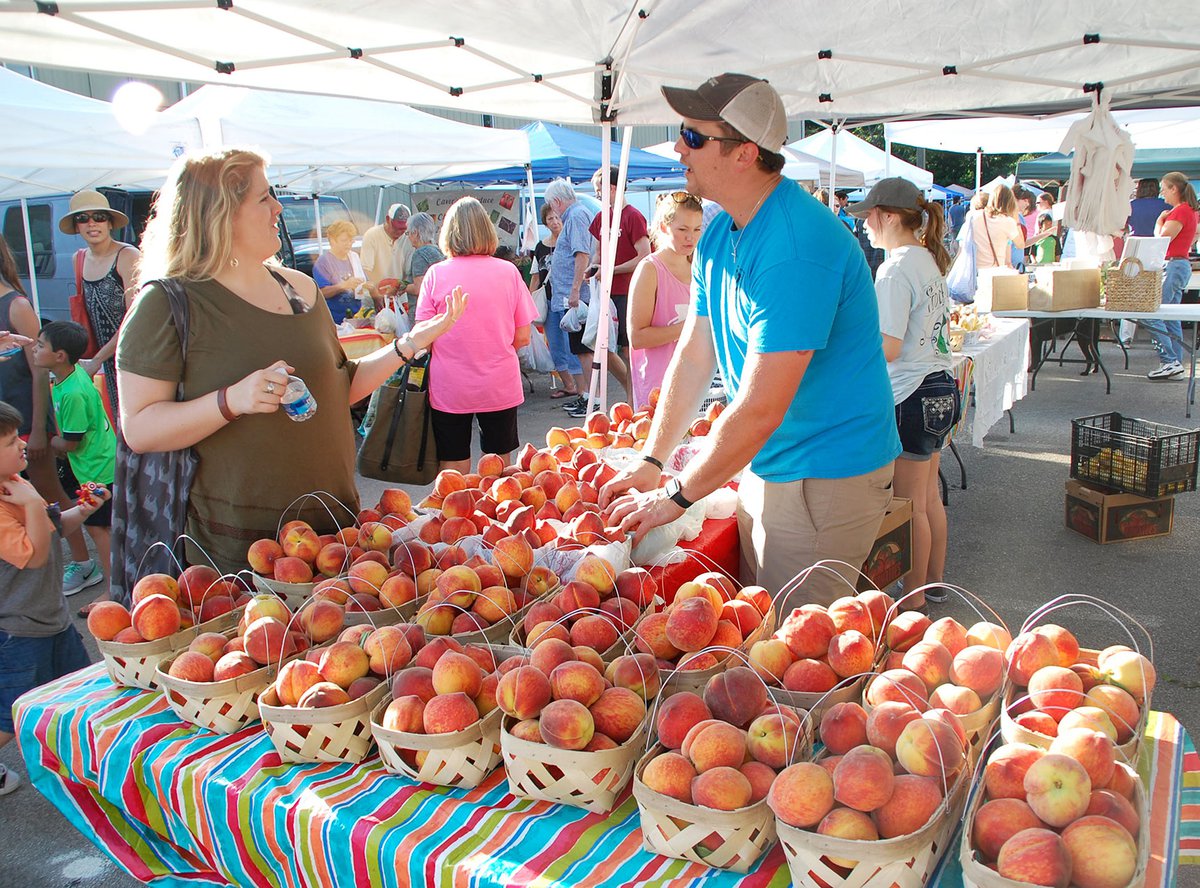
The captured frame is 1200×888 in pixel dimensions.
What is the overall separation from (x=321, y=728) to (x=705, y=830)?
2.38 feet

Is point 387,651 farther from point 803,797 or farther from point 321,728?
point 803,797

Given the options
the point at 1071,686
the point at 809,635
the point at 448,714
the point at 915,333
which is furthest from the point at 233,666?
the point at 915,333

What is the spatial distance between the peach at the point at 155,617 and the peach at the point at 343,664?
1.49ft

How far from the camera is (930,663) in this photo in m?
1.60

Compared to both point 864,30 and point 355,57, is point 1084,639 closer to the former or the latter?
point 864,30

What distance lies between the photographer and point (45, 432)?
465 cm

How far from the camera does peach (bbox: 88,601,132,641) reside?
194cm

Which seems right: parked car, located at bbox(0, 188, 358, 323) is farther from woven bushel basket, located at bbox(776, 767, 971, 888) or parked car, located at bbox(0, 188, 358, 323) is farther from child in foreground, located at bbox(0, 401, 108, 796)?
woven bushel basket, located at bbox(776, 767, 971, 888)

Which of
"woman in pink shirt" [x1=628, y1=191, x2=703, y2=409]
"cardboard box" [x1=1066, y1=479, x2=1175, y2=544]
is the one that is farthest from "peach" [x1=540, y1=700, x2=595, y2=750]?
"cardboard box" [x1=1066, y1=479, x2=1175, y2=544]

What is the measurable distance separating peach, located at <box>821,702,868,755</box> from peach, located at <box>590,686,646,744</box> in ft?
1.03

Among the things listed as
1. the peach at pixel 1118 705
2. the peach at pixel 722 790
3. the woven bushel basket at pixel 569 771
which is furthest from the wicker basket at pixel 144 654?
the peach at pixel 1118 705

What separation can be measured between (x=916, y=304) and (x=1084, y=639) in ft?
5.43

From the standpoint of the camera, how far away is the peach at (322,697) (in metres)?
1.61

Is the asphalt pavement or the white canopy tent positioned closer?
the asphalt pavement
